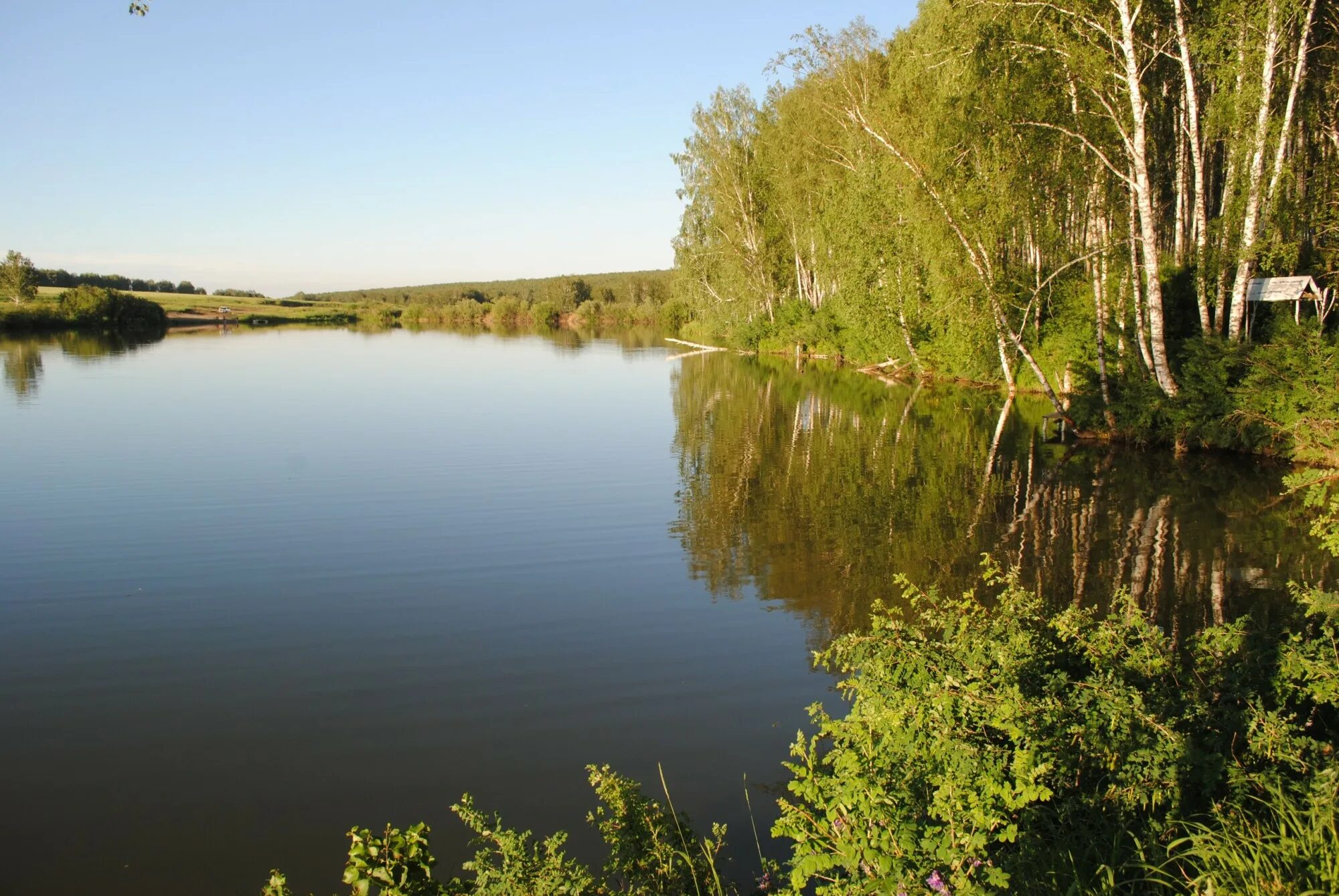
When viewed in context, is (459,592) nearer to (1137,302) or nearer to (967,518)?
(967,518)

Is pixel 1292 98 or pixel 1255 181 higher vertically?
pixel 1292 98

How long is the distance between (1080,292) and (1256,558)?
14.9 m

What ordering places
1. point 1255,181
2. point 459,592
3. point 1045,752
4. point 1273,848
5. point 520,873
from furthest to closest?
point 1255,181 < point 459,592 < point 1045,752 < point 520,873 < point 1273,848

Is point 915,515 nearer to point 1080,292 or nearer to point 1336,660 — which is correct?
point 1336,660

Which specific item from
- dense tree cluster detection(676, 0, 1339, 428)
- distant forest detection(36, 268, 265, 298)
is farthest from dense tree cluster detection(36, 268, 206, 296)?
dense tree cluster detection(676, 0, 1339, 428)

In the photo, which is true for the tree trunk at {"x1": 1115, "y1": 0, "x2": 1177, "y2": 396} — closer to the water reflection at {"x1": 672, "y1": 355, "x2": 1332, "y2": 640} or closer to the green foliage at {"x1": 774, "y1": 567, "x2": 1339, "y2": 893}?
the water reflection at {"x1": 672, "y1": 355, "x2": 1332, "y2": 640}

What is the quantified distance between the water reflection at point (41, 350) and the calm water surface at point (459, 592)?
11.6 m

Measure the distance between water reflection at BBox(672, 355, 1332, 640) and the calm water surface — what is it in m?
0.07

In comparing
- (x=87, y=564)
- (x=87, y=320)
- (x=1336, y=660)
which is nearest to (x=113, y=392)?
(x=87, y=564)

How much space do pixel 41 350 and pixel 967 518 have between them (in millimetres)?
50998

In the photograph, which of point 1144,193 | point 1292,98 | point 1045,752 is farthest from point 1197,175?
point 1045,752

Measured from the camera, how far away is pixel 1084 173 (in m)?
19.5

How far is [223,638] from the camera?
25.8 ft

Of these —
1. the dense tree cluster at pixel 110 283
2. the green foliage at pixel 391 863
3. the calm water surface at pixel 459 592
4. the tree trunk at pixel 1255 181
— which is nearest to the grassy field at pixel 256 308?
the dense tree cluster at pixel 110 283
